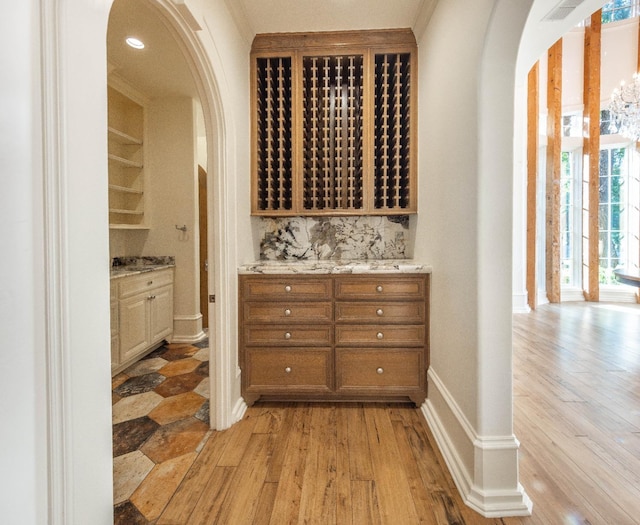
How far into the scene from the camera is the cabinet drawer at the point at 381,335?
8.11ft

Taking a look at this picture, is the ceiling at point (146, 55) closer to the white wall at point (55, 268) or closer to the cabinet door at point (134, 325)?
the white wall at point (55, 268)

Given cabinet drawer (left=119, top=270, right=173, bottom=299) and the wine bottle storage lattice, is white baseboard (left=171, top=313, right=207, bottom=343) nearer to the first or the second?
cabinet drawer (left=119, top=270, right=173, bottom=299)

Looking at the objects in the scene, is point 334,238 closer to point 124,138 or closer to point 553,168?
point 124,138

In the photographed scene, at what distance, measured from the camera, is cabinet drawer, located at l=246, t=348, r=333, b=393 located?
2.50 metres

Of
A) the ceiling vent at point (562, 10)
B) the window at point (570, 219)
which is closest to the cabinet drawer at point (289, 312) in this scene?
the ceiling vent at point (562, 10)

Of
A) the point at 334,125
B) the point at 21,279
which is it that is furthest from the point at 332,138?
the point at 21,279

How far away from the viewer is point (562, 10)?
2291mm

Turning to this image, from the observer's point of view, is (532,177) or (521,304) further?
(532,177)

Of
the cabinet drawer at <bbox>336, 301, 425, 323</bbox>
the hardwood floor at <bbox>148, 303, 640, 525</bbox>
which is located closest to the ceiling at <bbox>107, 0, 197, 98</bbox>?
the cabinet drawer at <bbox>336, 301, 425, 323</bbox>

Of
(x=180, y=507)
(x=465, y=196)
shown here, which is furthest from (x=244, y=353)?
(x=465, y=196)

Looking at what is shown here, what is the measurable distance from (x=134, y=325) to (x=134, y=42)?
8.38ft

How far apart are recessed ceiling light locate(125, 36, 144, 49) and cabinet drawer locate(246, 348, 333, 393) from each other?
2.77 m

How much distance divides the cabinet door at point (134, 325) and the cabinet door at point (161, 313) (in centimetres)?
9

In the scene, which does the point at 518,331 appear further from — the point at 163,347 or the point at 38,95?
the point at 38,95
